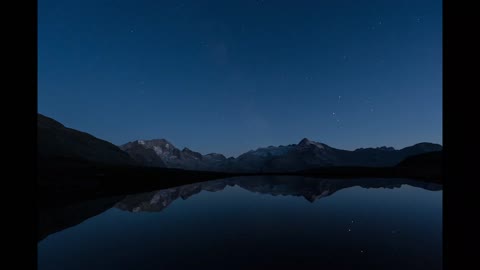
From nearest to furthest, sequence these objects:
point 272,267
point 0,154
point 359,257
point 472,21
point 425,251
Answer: point 0,154 → point 472,21 → point 272,267 → point 359,257 → point 425,251

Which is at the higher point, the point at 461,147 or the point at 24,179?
the point at 461,147

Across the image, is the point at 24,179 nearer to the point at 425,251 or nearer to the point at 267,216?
the point at 425,251

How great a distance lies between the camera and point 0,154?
234 cm

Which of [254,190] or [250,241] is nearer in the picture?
[250,241]

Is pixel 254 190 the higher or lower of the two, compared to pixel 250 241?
lower

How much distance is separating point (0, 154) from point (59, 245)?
39.9 feet

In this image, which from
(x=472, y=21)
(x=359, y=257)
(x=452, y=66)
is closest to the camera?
(x=472, y=21)

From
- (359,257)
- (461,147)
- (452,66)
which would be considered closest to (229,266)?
(359,257)

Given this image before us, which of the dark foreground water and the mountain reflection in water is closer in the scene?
the dark foreground water

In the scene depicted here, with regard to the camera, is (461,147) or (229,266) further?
(229,266)

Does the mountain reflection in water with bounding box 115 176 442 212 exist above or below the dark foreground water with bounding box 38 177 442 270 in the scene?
below

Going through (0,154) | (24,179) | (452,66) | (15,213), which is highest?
(452,66)

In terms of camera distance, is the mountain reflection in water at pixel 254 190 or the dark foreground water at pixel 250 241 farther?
the mountain reflection in water at pixel 254 190

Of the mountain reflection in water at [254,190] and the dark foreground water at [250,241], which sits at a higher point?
the dark foreground water at [250,241]
